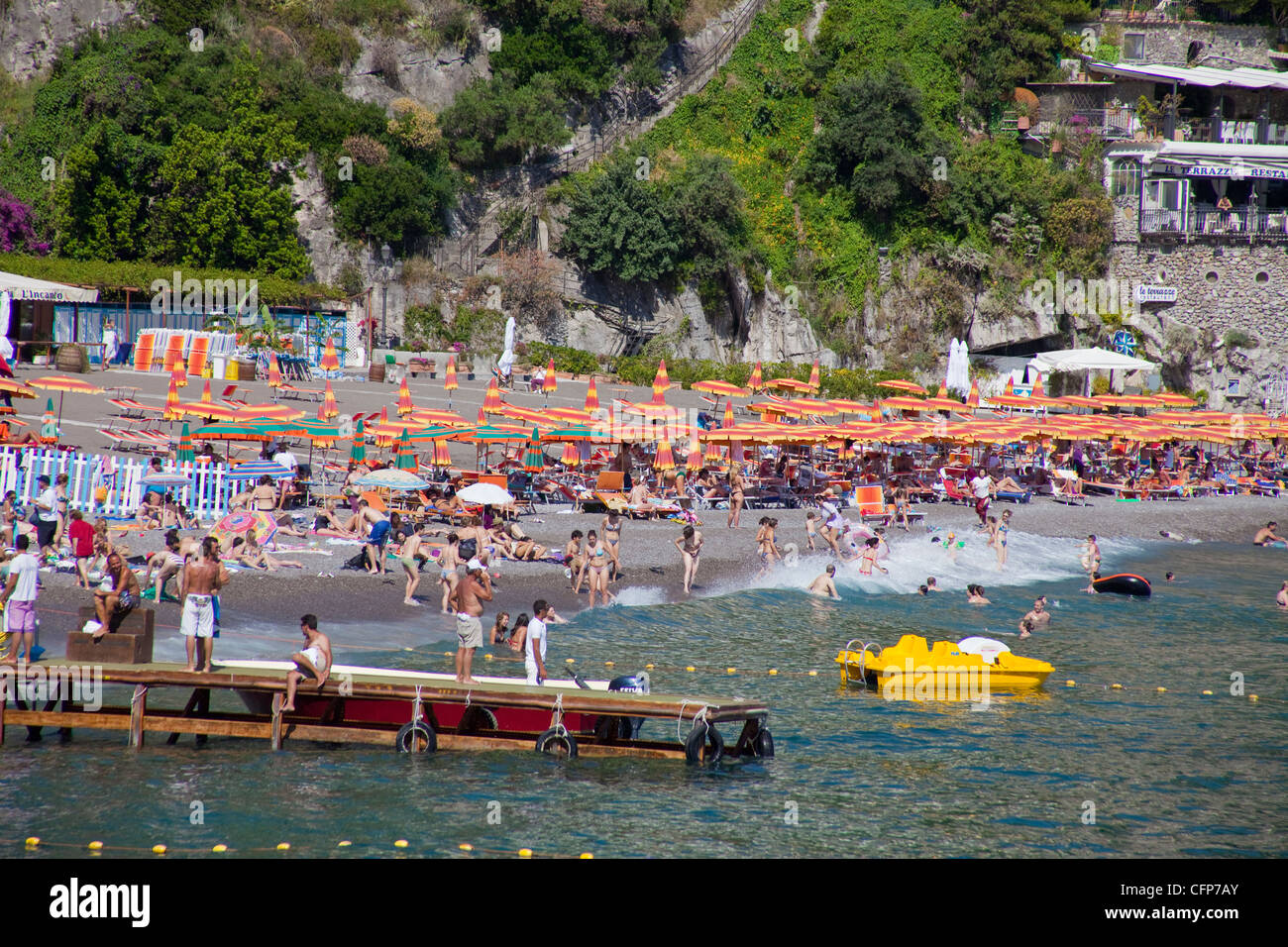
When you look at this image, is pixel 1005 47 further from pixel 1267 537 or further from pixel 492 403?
pixel 492 403

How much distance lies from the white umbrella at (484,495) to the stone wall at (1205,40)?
137ft

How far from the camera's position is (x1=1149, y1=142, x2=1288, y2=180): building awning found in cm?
4919

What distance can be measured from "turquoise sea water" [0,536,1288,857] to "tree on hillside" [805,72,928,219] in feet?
101

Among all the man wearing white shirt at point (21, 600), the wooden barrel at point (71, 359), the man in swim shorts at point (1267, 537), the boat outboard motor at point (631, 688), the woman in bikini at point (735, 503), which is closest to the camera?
the man wearing white shirt at point (21, 600)

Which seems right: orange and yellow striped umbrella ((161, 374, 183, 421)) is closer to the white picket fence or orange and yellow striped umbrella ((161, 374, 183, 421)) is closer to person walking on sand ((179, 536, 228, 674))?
the white picket fence

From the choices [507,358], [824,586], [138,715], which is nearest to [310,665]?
[138,715]

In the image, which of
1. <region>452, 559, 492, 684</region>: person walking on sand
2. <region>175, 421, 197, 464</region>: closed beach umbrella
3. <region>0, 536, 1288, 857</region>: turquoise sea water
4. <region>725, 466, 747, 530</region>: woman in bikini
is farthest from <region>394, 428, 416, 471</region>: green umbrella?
<region>452, 559, 492, 684</region>: person walking on sand

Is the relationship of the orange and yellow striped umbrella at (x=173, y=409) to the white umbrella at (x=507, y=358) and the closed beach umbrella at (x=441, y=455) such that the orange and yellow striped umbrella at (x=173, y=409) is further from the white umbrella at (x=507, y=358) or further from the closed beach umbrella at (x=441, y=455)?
the white umbrella at (x=507, y=358)

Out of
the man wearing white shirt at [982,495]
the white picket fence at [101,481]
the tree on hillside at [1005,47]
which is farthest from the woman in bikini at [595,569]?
the tree on hillside at [1005,47]

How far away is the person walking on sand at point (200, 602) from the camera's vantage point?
512 inches

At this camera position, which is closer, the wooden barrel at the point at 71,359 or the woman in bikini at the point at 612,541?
the woman in bikini at the point at 612,541
